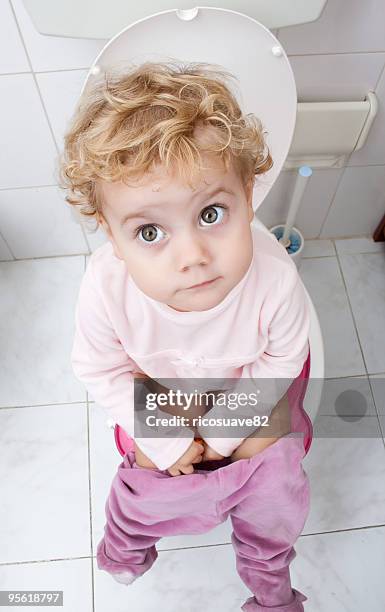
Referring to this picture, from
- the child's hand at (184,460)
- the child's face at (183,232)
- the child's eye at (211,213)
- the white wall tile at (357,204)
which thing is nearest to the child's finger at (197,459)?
the child's hand at (184,460)

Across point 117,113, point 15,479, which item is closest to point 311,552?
point 15,479

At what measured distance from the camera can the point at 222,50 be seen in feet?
2.35

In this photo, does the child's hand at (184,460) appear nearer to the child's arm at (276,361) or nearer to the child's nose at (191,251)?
the child's arm at (276,361)

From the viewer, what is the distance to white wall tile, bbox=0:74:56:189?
2.96 ft

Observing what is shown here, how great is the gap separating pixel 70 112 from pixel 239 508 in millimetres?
699

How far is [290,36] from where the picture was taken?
86 centimetres

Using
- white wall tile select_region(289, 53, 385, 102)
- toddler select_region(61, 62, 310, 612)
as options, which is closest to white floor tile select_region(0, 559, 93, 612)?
toddler select_region(61, 62, 310, 612)

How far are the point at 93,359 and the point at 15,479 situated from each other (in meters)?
0.49

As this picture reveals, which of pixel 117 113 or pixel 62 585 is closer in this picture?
pixel 117 113

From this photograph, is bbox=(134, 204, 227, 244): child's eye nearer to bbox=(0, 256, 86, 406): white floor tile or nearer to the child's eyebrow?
the child's eyebrow

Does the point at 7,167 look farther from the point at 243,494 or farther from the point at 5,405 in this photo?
the point at 243,494

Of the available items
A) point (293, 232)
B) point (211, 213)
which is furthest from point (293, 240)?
point (211, 213)

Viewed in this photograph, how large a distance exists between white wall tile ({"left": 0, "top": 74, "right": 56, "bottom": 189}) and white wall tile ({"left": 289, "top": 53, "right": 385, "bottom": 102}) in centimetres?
43

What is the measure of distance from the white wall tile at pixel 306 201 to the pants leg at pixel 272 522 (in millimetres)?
579
